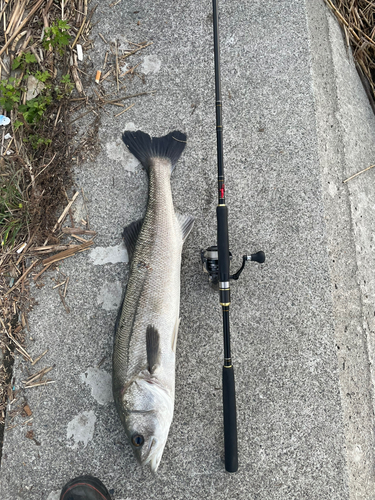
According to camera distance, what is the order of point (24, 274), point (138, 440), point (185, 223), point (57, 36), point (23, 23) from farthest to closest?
point (23, 23) → point (57, 36) → point (24, 274) → point (185, 223) → point (138, 440)

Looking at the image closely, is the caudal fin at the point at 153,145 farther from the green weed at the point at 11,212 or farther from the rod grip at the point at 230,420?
the rod grip at the point at 230,420

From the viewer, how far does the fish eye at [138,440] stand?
225cm

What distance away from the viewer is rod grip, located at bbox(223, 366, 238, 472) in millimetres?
2271

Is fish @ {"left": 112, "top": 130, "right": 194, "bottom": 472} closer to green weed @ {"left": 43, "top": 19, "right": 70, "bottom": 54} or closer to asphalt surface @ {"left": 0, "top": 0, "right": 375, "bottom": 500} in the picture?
asphalt surface @ {"left": 0, "top": 0, "right": 375, "bottom": 500}

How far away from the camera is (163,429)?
228 cm

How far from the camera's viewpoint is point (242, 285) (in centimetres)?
266

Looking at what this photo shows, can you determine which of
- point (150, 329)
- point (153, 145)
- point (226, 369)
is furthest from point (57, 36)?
point (226, 369)

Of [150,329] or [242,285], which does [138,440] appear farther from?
[242,285]

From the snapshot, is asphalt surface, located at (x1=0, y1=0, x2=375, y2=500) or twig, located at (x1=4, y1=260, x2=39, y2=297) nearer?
asphalt surface, located at (x1=0, y1=0, x2=375, y2=500)

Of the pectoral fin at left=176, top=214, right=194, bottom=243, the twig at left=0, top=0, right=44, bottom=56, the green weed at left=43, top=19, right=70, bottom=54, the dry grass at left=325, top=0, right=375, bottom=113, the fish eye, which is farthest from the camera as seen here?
the dry grass at left=325, top=0, right=375, bottom=113

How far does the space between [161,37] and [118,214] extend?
1.56m

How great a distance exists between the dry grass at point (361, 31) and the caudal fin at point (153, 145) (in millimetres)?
1905

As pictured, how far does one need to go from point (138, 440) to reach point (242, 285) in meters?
1.21

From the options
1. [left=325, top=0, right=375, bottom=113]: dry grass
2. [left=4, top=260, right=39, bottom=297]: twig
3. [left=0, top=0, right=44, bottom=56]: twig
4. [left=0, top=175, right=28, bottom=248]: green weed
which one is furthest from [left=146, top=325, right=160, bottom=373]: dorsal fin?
[left=325, top=0, right=375, bottom=113]: dry grass
